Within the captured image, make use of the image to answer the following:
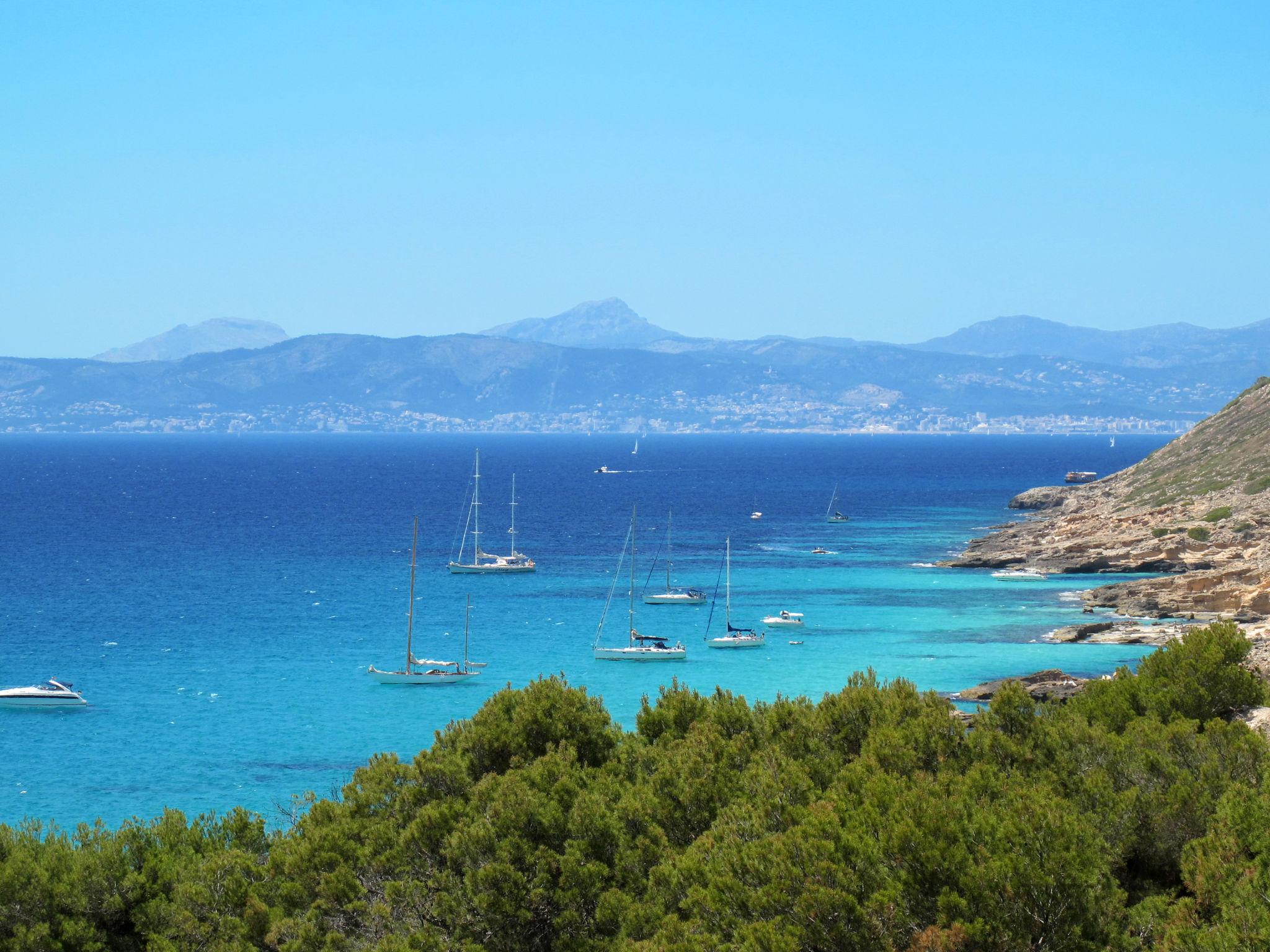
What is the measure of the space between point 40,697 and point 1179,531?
66.0m

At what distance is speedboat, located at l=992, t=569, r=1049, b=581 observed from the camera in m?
76.1

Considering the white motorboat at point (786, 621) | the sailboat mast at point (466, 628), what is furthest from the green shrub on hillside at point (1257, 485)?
the sailboat mast at point (466, 628)

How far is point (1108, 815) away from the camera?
16.6 meters

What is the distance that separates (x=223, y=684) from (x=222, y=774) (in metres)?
12.3

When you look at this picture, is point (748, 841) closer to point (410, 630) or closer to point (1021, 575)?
point (410, 630)

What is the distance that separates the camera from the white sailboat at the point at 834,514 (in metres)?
115

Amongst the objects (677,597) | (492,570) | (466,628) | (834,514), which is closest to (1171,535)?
(677,597)

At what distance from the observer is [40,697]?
1805 inches

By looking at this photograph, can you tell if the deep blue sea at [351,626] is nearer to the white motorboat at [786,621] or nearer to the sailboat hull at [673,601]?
the white motorboat at [786,621]

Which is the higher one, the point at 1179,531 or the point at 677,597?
the point at 1179,531

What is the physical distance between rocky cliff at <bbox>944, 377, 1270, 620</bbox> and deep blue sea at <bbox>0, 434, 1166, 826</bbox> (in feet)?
13.5

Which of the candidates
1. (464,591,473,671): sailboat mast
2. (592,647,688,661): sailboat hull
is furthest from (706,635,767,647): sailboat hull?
(464,591,473,671): sailboat mast

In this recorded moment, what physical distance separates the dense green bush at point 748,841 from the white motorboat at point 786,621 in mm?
37937

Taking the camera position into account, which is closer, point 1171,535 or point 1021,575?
point 1021,575
